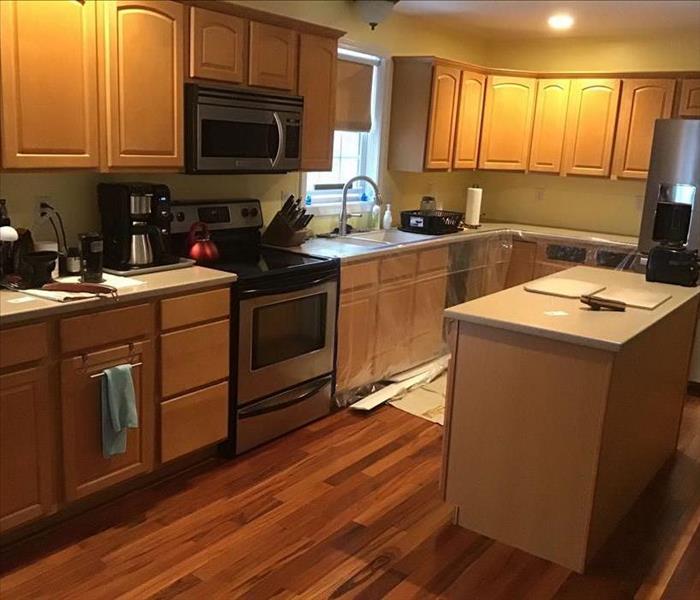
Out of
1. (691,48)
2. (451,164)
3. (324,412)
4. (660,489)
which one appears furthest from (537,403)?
(691,48)

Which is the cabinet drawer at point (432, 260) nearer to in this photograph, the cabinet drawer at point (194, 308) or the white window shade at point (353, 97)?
the white window shade at point (353, 97)

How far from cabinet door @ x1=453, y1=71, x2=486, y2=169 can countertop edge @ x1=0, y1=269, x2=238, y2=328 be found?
2718 millimetres

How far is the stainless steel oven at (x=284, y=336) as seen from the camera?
3.37m

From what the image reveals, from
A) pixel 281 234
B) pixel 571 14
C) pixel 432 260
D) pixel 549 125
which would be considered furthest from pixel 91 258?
pixel 549 125

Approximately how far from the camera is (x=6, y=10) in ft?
8.18

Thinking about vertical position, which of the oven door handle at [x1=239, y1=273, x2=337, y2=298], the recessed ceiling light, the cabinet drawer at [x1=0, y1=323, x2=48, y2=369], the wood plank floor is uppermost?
the recessed ceiling light

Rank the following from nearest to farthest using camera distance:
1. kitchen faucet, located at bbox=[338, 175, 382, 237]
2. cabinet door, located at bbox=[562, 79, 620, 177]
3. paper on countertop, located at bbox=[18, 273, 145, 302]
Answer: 1. paper on countertop, located at bbox=[18, 273, 145, 302]
2. kitchen faucet, located at bbox=[338, 175, 382, 237]
3. cabinet door, located at bbox=[562, 79, 620, 177]

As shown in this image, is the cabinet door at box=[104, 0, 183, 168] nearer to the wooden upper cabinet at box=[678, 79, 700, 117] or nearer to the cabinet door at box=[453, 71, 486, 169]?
the cabinet door at box=[453, 71, 486, 169]

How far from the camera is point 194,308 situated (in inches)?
120

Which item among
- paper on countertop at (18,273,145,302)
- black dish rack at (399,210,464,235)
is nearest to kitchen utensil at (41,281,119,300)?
paper on countertop at (18,273,145,302)

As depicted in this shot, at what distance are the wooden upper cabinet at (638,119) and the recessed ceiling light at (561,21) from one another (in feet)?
1.94

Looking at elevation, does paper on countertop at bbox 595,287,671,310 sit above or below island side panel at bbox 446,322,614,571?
above

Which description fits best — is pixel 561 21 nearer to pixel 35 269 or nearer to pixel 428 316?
pixel 428 316

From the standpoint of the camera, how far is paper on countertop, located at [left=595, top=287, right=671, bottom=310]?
300cm
